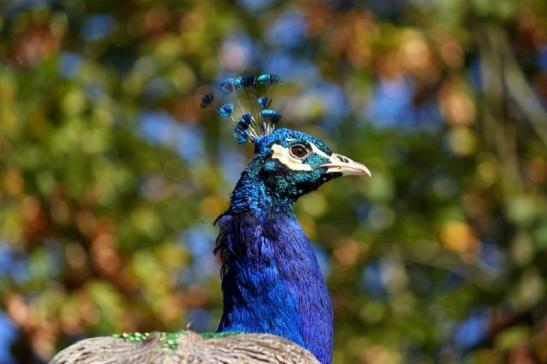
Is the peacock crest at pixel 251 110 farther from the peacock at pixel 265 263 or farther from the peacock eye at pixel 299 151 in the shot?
the peacock eye at pixel 299 151

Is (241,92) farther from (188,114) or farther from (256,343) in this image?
(188,114)

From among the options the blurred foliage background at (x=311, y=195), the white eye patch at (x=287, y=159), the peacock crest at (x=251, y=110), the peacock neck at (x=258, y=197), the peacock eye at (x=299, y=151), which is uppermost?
the blurred foliage background at (x=311, y=195)

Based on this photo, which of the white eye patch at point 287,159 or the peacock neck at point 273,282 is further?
the white eye patch at point 287,159

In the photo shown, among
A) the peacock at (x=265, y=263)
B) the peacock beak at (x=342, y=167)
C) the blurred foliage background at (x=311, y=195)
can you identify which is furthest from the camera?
the blurred foliage background at (x=311, y=195)

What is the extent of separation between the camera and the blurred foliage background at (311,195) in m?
6.68

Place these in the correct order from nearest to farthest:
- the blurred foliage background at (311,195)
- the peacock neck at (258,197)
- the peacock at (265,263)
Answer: the peacock at (265,263)
the peacock neck at (258,197)
the blurred foliage background at (311,195)

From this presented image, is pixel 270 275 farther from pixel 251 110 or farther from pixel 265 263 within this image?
pixel 251 110

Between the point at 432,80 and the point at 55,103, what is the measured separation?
223 centimetres

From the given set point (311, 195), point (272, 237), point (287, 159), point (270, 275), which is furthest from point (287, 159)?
point (311, 195)

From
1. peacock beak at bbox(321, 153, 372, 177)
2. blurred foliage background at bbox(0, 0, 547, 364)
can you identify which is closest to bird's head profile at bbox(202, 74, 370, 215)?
peacock beak at bbox(321, 153, 372, 177)

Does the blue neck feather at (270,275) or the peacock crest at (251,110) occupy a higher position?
the peacock crest at (251,110)

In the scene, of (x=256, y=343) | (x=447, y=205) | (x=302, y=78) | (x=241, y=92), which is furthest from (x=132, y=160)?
(x=256, y=343)

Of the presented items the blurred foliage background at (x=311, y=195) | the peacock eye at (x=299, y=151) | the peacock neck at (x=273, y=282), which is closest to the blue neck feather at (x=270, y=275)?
the peacock neck at (x=273, y=282)

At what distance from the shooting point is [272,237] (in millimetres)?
4324
